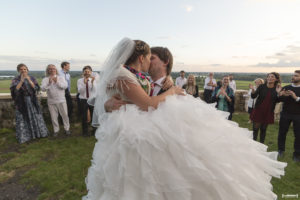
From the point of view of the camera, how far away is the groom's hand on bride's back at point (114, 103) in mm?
1884

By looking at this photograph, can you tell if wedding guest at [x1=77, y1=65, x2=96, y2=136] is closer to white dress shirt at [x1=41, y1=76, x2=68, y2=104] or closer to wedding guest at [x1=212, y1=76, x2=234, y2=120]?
white dress shirt at [x1=41, y1=76, x2=68, y2=104]

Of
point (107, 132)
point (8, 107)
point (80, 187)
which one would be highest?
point (107, 132)

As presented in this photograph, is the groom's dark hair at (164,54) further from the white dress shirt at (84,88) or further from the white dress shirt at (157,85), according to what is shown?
the white dress shirt at (84,88)

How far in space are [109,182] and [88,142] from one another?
422cm

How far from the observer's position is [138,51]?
1.89 m

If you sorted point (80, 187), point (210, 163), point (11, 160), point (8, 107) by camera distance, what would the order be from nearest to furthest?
point (210, 163)
point (80, 187)
point (11, 160)
point (8, 107)

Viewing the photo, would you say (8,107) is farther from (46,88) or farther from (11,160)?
(11,160)

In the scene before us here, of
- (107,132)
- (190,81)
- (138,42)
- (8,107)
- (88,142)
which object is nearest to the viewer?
(107,132)

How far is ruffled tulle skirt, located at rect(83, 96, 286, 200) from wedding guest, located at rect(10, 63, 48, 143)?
4.88 m

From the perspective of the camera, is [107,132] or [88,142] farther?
[88,142]

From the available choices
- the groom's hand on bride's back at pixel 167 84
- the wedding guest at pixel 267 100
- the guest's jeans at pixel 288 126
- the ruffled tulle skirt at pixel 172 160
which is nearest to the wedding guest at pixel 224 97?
the wedding guest at pixel 267 100

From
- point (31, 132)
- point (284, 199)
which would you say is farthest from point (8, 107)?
point (284, 199)

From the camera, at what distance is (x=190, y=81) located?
23.9 ft

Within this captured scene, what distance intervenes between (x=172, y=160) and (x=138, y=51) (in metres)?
1.12
